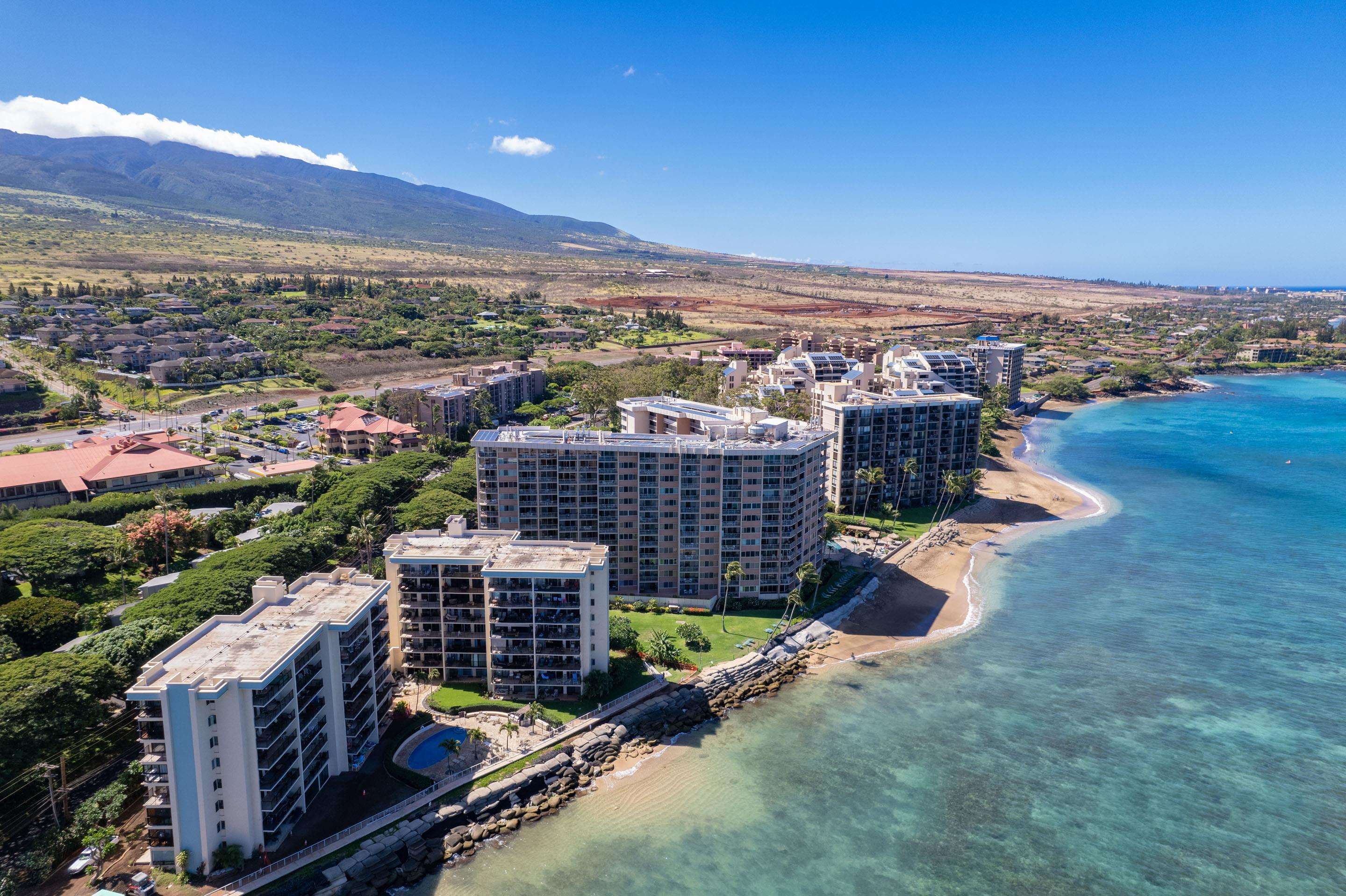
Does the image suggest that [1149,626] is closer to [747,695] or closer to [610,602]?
[747,695]

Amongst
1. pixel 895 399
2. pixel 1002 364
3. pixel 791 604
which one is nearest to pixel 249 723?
pixel 791 604

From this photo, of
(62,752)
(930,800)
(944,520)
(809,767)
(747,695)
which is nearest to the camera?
(62,752)

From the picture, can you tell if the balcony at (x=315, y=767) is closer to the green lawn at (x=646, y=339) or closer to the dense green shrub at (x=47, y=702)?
the dense green shrub at (x=47, y=702)

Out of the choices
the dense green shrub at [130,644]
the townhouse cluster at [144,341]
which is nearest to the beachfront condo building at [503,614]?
the dense green shrub at [130,644]

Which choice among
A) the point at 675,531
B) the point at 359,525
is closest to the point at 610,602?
the point at 675,531

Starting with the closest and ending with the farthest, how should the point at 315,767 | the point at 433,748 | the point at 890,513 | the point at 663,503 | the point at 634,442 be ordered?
the point at 315,767
the point at 433,748
the point at 663,503
the point at 634,442
the point at 890,513

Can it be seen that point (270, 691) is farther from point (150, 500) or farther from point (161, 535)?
point (150, 500)

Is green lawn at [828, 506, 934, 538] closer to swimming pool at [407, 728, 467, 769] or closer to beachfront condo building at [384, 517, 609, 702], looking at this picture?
beachfront condo building at [384, 517, 609, 702]

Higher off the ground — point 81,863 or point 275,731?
point 275,731
